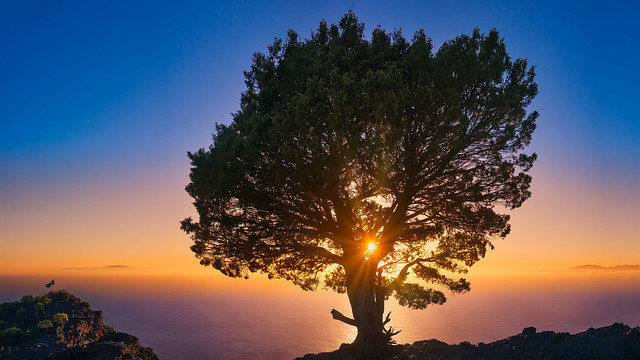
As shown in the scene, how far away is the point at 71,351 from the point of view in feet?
51.6

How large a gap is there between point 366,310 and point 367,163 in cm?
817

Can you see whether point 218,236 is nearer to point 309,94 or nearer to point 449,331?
point 309,94

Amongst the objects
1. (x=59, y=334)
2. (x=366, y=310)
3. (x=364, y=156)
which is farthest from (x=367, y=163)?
(x=59, y=334)

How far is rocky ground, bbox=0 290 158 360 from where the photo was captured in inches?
626

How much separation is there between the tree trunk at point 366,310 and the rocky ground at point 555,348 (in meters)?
1.54

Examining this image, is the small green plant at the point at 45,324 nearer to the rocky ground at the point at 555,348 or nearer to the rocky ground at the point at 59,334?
the rocky ground at the point at 59,334

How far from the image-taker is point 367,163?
14.5m

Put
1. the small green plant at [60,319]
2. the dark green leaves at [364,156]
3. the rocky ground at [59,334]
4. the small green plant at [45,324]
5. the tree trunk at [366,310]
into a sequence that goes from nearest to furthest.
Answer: the dark green leaves at [364,156], the rocky ground at [59,334], the tree trunk at [366,310], the small green plant at [45,324], the small green plant at [60,319]

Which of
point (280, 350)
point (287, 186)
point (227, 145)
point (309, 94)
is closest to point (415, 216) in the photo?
point (287, 186)

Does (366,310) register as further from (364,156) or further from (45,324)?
(45,324)

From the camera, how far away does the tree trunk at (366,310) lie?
17875mm

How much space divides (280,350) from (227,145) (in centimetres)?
13303

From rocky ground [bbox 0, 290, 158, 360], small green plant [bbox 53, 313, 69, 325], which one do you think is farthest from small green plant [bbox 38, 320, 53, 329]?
small green plant [bbox 53, 313, 69, 325]

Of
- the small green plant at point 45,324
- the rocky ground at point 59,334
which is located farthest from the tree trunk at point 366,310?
the small green plant at point 45,324
